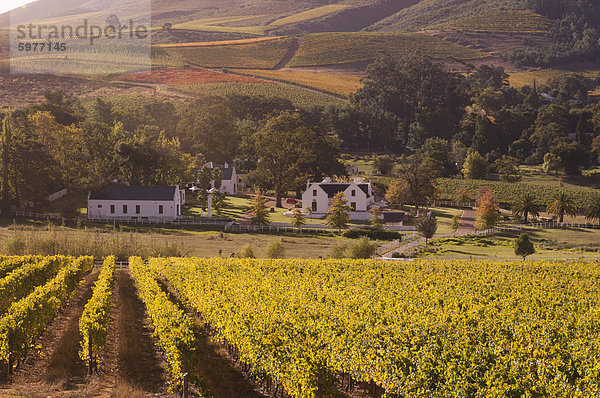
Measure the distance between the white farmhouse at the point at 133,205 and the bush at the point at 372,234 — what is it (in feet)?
75.7

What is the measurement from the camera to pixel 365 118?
151 metres

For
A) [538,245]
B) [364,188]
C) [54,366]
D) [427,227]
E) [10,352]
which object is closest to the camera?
[10,352]

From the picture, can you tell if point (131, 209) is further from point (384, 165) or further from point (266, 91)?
point (266, 91)

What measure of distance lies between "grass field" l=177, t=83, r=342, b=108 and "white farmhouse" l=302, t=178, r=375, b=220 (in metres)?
86.7

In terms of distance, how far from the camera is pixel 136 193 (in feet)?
265

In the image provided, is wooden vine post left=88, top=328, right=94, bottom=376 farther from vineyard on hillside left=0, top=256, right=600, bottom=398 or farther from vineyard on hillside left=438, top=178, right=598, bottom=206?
vineyard on hillside left=438, top=178, right=598, bottom=206

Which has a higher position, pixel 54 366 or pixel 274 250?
pixel 54 366

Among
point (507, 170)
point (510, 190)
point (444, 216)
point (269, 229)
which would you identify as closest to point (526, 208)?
point (444, 216)

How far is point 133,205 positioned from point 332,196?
2977 centimetres

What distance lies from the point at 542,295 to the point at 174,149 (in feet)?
240

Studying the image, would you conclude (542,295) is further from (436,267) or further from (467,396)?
(467,396)

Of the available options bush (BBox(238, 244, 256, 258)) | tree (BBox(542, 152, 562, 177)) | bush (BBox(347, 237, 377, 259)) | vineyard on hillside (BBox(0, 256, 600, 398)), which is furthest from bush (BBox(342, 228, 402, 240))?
tree (BBox(542, 152, 562, 177))

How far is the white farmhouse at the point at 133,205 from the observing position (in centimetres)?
7912

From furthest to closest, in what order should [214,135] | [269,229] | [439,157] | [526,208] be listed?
[214,135] → [439,157] → [526,208] → [269,229]
